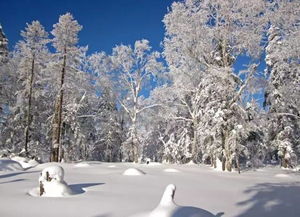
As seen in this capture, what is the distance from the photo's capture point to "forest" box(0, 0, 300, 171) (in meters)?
21.9

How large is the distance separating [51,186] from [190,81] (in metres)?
19.3

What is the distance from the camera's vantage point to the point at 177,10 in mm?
23266

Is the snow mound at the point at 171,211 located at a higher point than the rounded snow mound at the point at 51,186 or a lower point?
lower

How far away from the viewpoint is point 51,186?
32.0 feet

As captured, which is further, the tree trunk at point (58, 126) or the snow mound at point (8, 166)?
the tree trunk at point (58, 126)

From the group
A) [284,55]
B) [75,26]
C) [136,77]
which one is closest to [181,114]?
[136,77]

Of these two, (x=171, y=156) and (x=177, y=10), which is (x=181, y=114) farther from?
(x=177, y=10)

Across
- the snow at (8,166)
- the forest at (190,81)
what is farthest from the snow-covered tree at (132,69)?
the snow at (8,166)

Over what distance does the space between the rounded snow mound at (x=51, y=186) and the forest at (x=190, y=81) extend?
40.3 ft

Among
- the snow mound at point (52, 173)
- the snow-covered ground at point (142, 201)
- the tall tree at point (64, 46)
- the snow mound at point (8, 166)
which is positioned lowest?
the snow-covered ground at point (142, 201)

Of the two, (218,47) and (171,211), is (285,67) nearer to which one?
(218,47)

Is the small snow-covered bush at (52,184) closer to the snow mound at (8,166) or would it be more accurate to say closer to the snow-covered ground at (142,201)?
the snow-covered ground at (142,201)

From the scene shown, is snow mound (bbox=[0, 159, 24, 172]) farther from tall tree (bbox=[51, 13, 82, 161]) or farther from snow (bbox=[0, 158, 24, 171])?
tall tree (bbox=[51, 13, 82, 161])

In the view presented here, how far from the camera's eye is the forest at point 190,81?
72.0 ft
